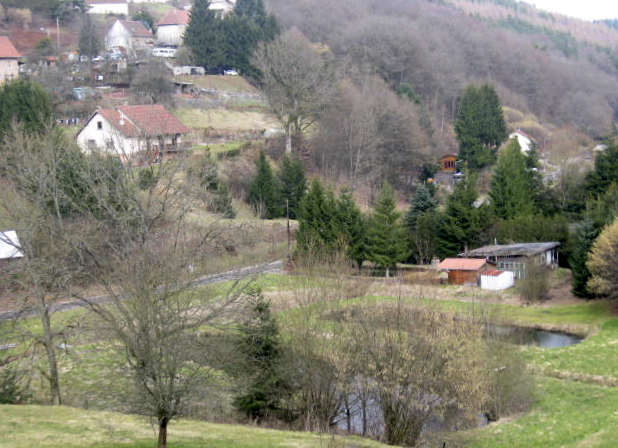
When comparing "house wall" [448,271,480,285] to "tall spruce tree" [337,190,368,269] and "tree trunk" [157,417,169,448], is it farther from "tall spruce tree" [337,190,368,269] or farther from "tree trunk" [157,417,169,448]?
"tree trunk" [157,417,169,448]

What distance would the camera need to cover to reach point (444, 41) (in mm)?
86938

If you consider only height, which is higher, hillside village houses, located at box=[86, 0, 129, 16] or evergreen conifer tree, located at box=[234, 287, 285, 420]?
hillside village houses, located at box=[86, 0, 129, 16]

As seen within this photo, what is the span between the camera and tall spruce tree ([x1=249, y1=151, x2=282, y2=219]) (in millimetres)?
43812

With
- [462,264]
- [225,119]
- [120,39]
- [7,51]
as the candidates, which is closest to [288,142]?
[225,119]

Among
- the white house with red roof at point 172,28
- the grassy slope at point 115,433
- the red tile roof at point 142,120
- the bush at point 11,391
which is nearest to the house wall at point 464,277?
the red tile roof at point 142,120

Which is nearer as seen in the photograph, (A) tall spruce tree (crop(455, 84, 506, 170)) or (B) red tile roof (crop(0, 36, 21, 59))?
(A) tall spruce tree (crop(455, 84, 506, 170))

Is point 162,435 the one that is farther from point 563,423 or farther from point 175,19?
point 175,19

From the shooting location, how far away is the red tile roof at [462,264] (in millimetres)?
35094

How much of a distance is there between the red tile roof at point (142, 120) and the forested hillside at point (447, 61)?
753 inches

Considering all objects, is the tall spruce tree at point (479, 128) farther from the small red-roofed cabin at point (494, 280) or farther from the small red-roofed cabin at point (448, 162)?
the small red-roofed cabin at point (494, 280)

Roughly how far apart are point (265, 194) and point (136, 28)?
124ft

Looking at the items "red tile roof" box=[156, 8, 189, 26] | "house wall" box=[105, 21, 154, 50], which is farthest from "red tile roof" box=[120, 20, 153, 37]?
"red tile roof" box=[156, 8, 189, 26]

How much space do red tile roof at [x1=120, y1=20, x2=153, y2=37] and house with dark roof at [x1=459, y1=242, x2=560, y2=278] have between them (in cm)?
4729

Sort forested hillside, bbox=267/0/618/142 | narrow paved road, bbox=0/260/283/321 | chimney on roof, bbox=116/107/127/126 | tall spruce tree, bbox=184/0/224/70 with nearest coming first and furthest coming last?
1. narrow paved road, bbox=0/260/283/321
2. chimney on roof, bbox=116/107/127/126
3. tall spruce tree, bbox=184/0/224/70
4. forested hillside, bbox=267/0/618/142
